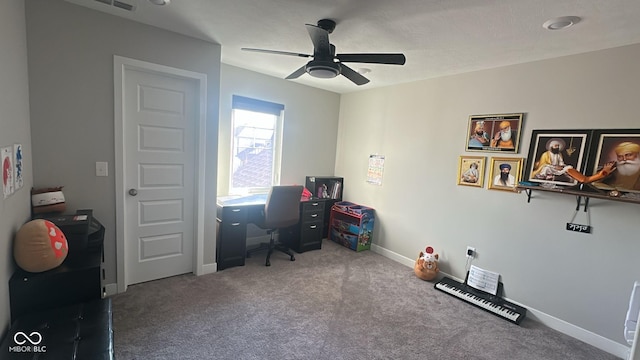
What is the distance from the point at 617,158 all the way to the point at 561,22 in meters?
1.21

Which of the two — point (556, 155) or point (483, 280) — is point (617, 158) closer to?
point (556, 155)

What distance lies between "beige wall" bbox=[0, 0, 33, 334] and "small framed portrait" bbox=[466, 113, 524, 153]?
12.6 ft

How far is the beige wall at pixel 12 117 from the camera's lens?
1.52m

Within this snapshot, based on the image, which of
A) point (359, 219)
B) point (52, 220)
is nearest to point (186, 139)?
point (52, 220)

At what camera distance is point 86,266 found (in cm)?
178

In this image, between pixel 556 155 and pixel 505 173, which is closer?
pixel 556 155

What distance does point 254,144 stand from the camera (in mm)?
4035

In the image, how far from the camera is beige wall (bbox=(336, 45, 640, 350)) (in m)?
2.28

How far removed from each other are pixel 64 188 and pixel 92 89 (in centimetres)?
86

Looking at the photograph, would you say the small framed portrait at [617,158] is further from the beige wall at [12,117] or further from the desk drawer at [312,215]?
the beige wall at [12,117]

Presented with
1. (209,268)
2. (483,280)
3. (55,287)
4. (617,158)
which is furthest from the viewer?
(209,268)

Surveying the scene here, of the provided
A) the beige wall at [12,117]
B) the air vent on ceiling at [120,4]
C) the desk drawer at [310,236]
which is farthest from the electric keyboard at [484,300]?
the air vent on ceiling at [120,4]

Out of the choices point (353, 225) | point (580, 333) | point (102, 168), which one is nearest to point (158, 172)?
point (102, 168)

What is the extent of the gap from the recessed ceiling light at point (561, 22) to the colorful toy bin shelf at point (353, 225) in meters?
2.86
